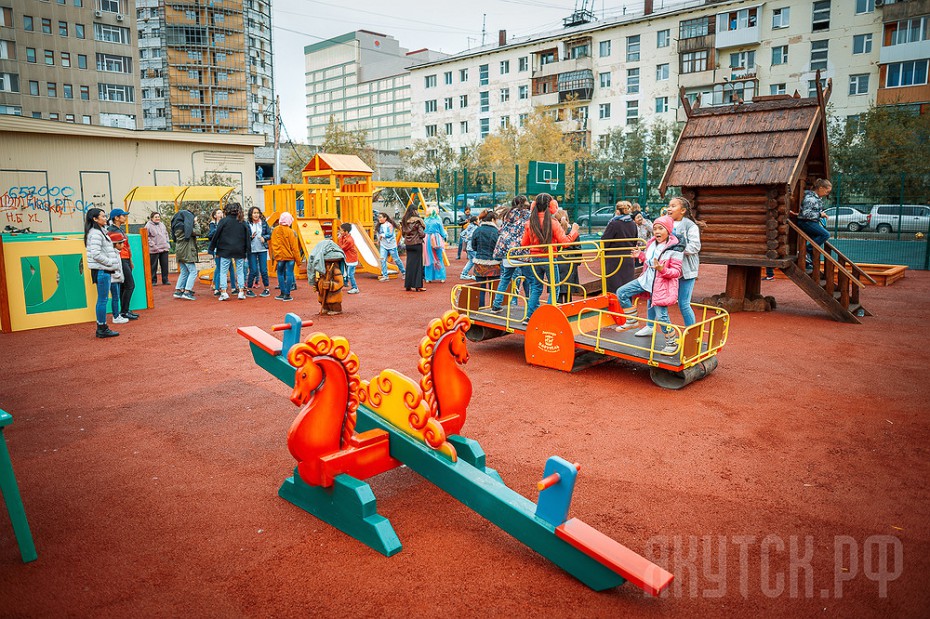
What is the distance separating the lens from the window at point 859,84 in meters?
41.8

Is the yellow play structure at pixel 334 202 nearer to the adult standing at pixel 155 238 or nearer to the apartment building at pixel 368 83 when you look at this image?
the adult standing at pixel 155 238

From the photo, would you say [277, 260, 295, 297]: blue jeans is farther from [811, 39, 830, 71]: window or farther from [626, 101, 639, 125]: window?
[626, 101, 639, 125]: window

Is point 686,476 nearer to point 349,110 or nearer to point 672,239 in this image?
point 672,239

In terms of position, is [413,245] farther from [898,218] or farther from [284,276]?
[898,218]

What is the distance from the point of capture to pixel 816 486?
4480mm

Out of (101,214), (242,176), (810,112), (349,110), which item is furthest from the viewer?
(349,110)

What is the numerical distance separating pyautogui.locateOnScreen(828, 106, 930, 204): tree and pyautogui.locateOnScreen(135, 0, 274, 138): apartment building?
2486 inches

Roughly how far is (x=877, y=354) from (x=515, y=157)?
95.7ft

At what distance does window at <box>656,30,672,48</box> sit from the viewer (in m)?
49.4

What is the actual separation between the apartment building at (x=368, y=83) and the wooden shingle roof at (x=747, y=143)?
→ 333ft

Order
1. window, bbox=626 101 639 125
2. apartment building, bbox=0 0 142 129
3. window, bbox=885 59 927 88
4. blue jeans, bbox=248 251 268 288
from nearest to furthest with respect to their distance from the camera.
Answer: blue jeans, bbox=248 251 268 288 < window, bbox=885 59 927 88 < window, bbox=626 101 639 125 < apartment building, bbox=0 0 142 129

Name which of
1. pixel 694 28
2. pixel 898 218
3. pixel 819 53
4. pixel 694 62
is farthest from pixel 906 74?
pixel 898 218

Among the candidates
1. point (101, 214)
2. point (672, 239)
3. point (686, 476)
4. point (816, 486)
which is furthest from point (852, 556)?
point (101, 214)

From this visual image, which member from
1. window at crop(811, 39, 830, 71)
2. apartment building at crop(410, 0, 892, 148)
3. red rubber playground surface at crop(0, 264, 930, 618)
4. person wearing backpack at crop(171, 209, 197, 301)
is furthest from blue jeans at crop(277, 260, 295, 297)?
window at crop(811, 39, 830, 71)
